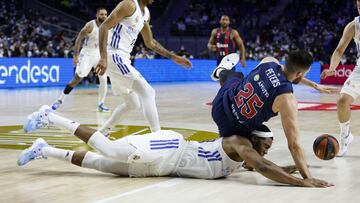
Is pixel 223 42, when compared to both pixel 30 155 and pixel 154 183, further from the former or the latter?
pixel 154 183

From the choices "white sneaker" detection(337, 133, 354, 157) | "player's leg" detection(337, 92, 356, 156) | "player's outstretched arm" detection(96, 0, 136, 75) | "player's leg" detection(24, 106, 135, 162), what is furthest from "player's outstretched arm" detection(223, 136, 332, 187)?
"player's leg" detection(337, 92, 356, 156)

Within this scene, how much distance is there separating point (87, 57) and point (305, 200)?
817 centimetres

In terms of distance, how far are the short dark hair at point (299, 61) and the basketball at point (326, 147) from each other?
2.86 ft

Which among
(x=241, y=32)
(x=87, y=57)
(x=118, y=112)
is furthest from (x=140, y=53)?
(x=118, y=112)

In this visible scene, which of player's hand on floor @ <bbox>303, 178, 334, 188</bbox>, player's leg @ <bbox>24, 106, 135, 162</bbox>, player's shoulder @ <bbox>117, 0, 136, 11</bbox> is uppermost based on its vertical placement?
player's shoulder @ <bbox>117, 0, 136, 11</bbox>

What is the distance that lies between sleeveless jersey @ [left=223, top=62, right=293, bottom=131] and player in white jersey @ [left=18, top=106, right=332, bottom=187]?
16cm

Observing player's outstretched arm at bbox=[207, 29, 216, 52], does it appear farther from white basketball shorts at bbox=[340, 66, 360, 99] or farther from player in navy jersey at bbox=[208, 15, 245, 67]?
white basketball shorts at bbox=[340, 66, 360, 99]

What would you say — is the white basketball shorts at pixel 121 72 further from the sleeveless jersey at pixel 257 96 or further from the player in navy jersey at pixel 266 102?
the sleeveless jersey at pixel 257 96

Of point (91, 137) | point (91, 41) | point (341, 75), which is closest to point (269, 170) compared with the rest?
point (91, 137)

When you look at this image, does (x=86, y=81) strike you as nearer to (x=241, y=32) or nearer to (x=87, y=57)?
(x=87, y=57)

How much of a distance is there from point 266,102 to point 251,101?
0.42ft

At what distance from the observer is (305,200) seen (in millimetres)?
4473

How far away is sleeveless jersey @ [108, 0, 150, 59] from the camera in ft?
23.1

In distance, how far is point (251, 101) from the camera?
510 centimetres
